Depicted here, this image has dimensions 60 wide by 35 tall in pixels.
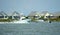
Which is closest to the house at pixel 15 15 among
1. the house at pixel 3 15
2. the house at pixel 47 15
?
the house at pixel 3 15

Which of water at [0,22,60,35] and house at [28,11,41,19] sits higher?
house at [28,11,41,19]

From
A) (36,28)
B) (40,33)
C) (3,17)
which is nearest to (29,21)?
(36,28)

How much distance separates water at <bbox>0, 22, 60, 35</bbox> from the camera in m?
3.37

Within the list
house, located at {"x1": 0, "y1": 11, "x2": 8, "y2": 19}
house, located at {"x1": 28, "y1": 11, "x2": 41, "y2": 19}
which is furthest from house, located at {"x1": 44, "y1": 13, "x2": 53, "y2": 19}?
house, located at {"x1": 0, "y1": 11, "x2": 8, "y2": 19}

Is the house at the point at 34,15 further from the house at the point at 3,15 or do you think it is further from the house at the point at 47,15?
the house at the point at 3,15

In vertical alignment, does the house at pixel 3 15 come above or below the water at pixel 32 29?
above

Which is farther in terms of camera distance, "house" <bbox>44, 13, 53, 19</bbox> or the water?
"house" <bbox>44, 13, 53, 19</bbox>

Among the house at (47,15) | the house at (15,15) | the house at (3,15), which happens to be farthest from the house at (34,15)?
the house at (3,15)

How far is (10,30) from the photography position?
350cm

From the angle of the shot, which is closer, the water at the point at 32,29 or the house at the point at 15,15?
the water at the point at 32,29

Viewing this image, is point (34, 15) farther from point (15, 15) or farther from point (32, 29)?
point (15, 15)

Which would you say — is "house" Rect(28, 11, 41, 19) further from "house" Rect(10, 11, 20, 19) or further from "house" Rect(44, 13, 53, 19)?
"house" Rect(10, 11, 20, 19)

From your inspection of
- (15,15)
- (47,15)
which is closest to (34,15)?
(47,15)

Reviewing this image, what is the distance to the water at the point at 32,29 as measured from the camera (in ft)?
11.0
